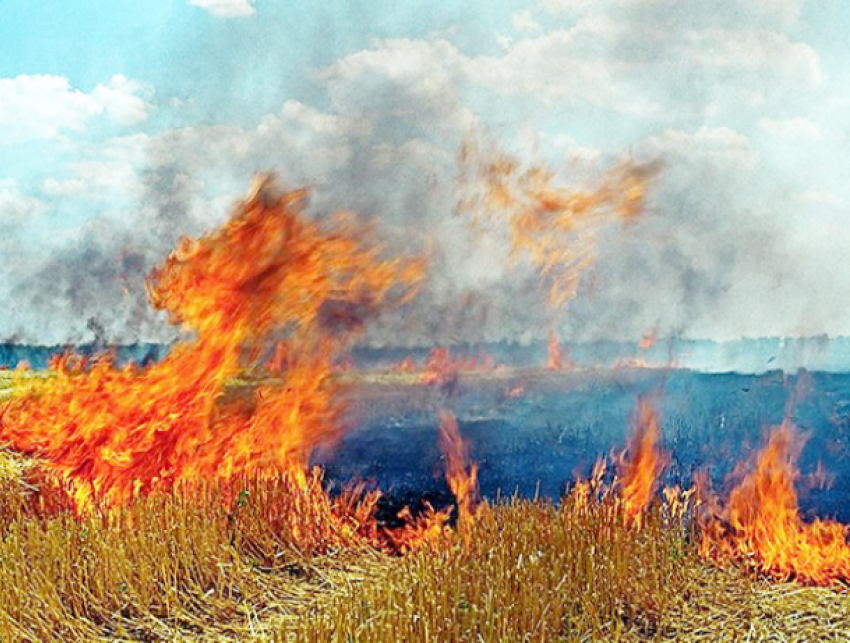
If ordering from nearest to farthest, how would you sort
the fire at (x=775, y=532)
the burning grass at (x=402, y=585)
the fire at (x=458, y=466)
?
the burning grass at (x=402, y=585) < the fire at (x=775, y=532) < the fire at (x=458, y=466)

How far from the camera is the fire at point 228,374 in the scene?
8109 mm

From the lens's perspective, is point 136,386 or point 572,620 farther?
point 136,386

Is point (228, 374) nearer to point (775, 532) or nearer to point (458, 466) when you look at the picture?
point (458, 466)

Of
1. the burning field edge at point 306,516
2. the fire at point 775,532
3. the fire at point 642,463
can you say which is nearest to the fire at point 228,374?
the burning field edge at point 306,516

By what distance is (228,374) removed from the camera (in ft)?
27.8

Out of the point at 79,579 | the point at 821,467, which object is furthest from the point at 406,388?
the point at 79,579

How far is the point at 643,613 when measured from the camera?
541 cm

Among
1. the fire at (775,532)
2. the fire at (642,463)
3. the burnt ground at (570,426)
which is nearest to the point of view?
the fire at (775,532)

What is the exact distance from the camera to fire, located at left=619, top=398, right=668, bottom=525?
7.92m

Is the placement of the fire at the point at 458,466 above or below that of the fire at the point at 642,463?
below

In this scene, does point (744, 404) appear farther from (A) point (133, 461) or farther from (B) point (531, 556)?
(A) point (133, 461)

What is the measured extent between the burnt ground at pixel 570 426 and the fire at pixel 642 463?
0.36 m

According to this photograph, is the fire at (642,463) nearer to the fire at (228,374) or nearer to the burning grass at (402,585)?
the burning grass at (402,585)

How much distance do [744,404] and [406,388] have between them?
4.15 m
